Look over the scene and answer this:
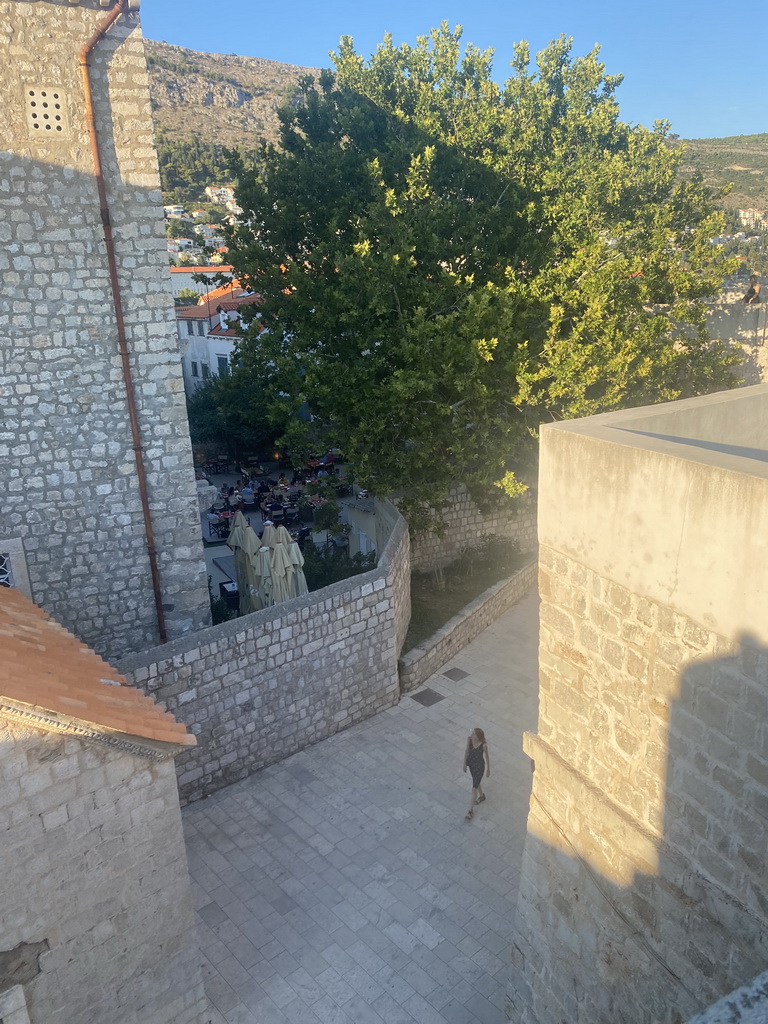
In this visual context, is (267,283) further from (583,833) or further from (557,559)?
(583,833)

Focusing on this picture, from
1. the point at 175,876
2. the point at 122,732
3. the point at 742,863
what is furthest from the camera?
the point at 175,876

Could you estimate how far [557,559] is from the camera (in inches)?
185

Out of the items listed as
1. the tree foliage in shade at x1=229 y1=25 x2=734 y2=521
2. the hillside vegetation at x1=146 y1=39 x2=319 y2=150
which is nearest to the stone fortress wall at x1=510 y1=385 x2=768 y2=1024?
the tree foliage in shade at x1=229 y1=25 x2=734 y2=521

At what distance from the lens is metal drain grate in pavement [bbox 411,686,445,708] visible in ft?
37.7

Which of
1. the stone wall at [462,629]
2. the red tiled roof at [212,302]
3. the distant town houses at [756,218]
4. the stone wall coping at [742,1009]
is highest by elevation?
the distant town houses at [756,218]

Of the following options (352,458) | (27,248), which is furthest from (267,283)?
(27,248)

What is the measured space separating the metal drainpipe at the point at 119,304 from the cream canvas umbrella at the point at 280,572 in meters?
1.82

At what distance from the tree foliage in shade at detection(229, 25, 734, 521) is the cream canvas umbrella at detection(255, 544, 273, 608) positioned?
10.3 ft

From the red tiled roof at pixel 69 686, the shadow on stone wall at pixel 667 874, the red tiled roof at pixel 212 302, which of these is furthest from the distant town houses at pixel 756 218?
the red tiled roof at pixel 69 686

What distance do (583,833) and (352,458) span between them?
9.25 m

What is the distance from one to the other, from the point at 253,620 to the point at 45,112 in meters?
6.45

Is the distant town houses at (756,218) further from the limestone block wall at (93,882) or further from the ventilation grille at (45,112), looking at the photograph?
the limestone block wall at (93,882)

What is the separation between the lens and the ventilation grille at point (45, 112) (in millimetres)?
7801

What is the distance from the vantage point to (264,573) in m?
11.0
